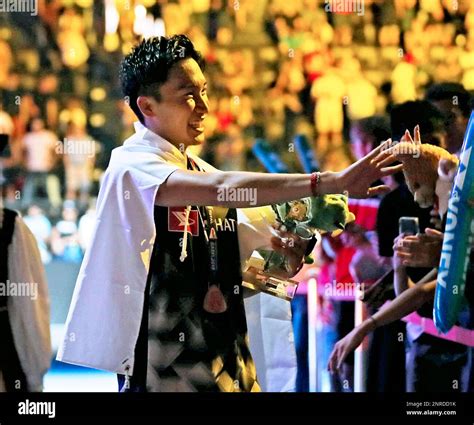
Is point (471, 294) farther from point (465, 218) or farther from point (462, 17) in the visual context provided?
point (462, 17)

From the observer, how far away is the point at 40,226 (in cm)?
434

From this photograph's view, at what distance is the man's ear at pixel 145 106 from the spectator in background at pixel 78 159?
223mm

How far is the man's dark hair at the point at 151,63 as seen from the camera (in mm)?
4250

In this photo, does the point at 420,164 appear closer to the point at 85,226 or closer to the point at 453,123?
the point at 453,123

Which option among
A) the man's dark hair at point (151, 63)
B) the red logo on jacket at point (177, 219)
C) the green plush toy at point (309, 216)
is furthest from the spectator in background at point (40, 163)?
the green plush toy at point (309, 216)

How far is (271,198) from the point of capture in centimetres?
416

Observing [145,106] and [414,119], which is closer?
[145,106]

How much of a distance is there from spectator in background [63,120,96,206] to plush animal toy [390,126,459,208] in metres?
1.12

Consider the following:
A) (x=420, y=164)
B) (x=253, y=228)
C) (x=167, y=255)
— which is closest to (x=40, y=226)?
(x=167, y=255)

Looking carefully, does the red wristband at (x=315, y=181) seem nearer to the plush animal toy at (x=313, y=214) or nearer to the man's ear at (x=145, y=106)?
the plush animal toy at (x=313, y=214)

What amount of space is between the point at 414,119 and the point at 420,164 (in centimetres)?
17

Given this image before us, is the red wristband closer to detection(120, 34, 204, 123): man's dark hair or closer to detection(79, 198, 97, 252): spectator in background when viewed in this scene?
detection(120, 34, 204, 123): man's dark hair

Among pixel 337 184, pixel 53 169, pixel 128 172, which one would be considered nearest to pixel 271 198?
pixel 337 184

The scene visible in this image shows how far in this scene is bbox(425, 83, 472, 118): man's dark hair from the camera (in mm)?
4410
